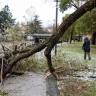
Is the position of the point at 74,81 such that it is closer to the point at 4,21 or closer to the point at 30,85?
the point at 30,85

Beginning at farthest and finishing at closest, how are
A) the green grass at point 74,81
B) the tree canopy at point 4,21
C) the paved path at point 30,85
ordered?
1. the tree canopy at point 4,21
2. the green grass at point 74,81
3. the paved path at point 30,85

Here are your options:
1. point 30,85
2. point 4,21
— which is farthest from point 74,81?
point 4,21

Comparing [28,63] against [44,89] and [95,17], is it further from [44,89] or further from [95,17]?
[95,17]

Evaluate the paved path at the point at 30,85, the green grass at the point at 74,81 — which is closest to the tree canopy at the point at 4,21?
the green grass at the point at 74,81

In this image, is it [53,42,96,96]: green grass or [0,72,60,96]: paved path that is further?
[53,42,96,96]: green grass

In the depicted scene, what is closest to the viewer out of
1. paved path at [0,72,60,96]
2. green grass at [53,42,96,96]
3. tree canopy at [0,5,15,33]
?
paved path at [0,72,60,96]

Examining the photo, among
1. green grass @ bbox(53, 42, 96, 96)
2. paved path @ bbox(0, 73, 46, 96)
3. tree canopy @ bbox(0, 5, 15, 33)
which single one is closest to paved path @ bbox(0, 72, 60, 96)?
paved path @ bbox(0, 73, 46, 96)

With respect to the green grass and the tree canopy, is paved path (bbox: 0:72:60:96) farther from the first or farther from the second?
the tree canopy

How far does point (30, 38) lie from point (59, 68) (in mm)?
5830

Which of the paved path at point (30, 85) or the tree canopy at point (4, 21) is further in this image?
the tree canopy at point (4, 21)

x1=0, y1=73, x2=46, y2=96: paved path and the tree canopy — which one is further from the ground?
the tree canopy

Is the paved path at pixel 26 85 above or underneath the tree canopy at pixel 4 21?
underneath

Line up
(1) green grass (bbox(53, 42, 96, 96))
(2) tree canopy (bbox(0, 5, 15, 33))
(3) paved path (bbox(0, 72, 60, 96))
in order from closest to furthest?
(3) paved path (bbox(0, 72, 60, 96)), (1) green grass (bbox(53, 42, 96, 96)), (2) tree canopy (bbox(0, 5, 15, 33))

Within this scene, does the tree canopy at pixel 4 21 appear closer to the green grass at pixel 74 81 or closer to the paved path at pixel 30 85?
the green grass at pixel 74 81
